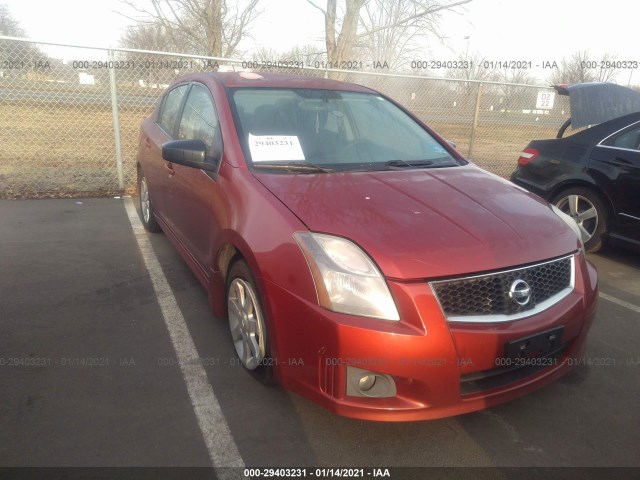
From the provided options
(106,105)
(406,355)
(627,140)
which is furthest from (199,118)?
(106,105)

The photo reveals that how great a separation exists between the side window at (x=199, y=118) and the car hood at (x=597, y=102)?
12.9 feet

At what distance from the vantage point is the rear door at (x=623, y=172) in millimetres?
4555

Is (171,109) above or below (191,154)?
above

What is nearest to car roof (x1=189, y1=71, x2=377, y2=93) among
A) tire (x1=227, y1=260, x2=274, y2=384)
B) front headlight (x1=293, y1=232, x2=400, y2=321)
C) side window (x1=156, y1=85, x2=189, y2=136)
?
side window (x1=156, y1=85, x2=189, y2=136)

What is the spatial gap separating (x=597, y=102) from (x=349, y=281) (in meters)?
4.65

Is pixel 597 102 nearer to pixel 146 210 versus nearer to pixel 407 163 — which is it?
pixel 407 163

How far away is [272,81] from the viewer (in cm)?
360

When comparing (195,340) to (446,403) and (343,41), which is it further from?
(343,41)

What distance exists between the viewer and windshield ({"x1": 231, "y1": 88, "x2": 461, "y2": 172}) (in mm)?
3070

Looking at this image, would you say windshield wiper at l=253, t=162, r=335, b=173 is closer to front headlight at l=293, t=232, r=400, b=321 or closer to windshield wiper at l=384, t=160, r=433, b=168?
windshield wiper at l=384, t=160, r=433, b=168

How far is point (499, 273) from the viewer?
2189 mm

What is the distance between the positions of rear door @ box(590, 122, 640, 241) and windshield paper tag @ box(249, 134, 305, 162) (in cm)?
329

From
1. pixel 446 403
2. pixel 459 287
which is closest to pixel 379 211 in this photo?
pixel 459 287

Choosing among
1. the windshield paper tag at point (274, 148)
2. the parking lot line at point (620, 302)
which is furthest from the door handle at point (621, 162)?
the windshield paper tag at point (274, 148)
